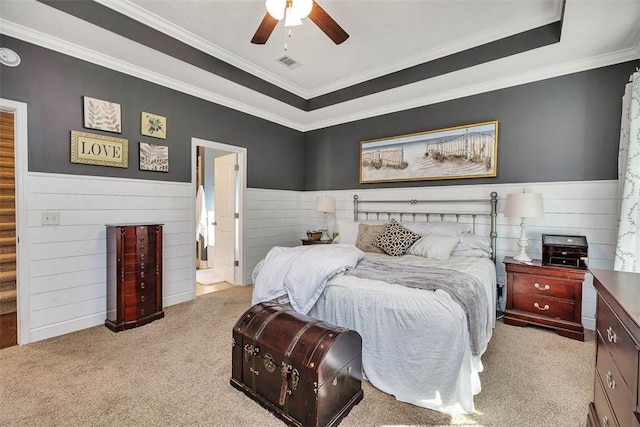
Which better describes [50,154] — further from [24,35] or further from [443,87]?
[443,87]

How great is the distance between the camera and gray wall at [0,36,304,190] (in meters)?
2.61

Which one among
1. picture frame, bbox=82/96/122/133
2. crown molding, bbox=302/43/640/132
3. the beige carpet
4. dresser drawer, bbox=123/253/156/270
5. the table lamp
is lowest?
the beige carpet

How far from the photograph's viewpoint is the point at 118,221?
317cm

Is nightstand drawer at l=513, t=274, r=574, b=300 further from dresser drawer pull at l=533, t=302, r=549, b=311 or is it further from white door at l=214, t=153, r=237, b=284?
white door at l=214, t=153, r=237, b=284

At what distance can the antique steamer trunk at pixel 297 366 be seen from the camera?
1556mm

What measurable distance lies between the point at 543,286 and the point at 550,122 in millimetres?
1752

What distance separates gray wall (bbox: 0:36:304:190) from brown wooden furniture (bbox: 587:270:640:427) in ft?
12.9

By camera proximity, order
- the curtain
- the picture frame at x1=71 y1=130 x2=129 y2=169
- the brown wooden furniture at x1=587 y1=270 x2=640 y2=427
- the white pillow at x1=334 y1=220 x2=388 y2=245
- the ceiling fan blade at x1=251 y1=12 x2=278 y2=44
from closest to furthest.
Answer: the brown wooden furniture at x1=587 y1=270 x2=640 y2=427 → the ceiling fan blade at x1=251 y1=12 x2=278 y2=44 → the curtain → the picture frame at x1=71 y1=130 x2=129 y2=169 → the white pillow at x1=334 y1=220 x2=388 y2=245

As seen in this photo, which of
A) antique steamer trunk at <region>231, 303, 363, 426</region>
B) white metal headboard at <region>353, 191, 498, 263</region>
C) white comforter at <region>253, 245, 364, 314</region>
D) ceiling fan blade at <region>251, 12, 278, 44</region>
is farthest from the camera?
white metal headboard at <region>353, 191, 498, 263</region>

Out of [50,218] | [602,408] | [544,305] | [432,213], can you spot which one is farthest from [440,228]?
[50,218]

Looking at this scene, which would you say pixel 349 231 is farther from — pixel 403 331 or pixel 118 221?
pixel 118 221

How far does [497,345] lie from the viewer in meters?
2.62

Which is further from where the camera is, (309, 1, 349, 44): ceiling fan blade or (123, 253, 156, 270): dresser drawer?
(123, 253, 156, 270): dresser drawer

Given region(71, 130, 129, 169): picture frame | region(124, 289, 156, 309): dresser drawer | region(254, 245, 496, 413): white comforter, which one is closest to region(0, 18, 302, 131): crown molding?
region(71, 130, 129, 169): picture frame
